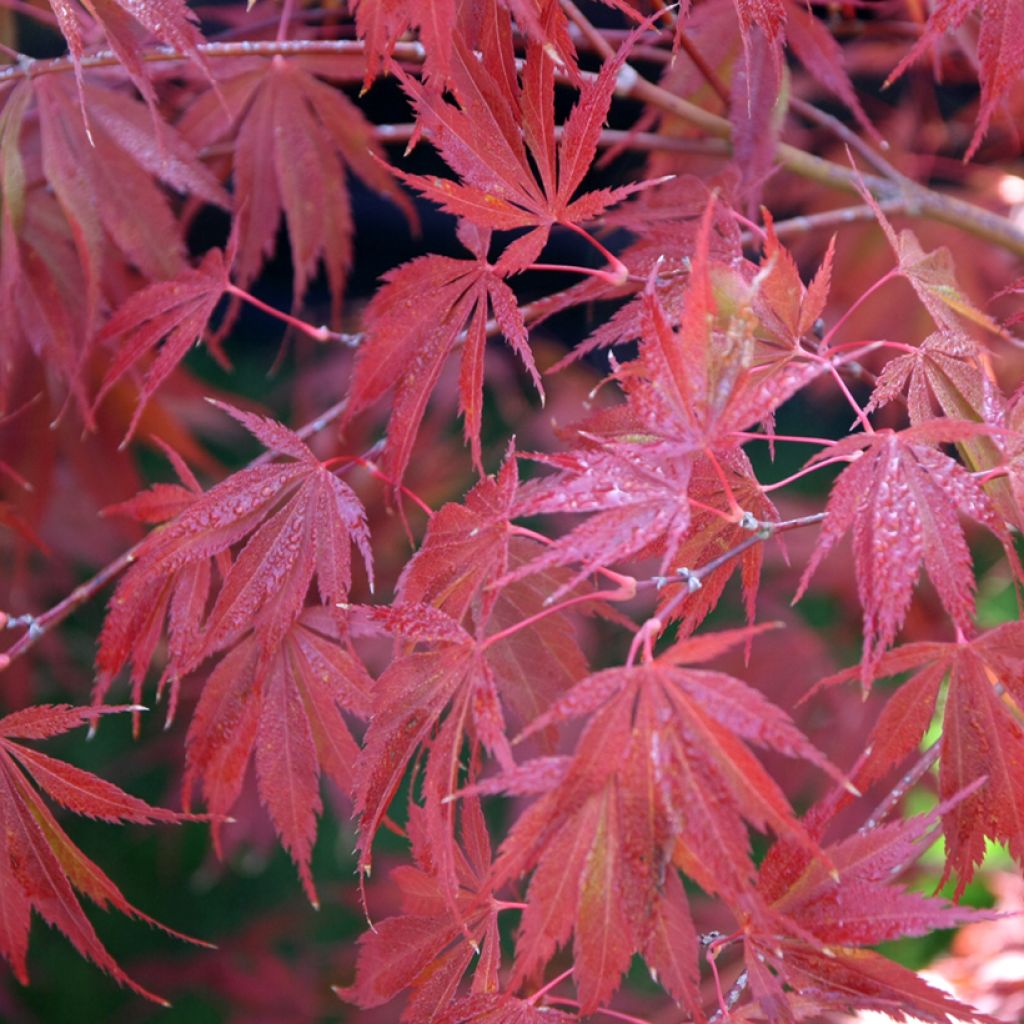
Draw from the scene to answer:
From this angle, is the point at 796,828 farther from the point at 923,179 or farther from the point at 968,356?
the point at 923,179

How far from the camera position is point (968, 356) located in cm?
57

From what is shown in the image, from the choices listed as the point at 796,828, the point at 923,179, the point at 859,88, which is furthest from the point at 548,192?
the point at 859,88

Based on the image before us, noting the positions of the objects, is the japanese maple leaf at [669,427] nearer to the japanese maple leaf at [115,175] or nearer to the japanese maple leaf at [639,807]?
the japanese maple leaf at [639,807]

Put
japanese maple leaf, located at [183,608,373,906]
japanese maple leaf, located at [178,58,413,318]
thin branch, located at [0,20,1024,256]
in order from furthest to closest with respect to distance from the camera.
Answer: japanese maple leaf, located at [178,58,413,318] < thin branch, located at [0,20,1024,256] < japanese maple leaf, located at [183,608,373,906]

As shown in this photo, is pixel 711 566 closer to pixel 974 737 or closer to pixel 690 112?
pixel 974 737

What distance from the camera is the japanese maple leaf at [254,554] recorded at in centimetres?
59

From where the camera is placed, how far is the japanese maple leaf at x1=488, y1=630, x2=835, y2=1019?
1.36ft

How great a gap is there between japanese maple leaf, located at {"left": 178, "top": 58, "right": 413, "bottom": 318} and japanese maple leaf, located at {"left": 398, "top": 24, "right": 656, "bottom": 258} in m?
0.30

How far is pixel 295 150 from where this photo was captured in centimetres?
88

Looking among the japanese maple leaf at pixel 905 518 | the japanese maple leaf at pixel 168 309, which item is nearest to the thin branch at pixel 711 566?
the japanese maple leaf at pixel 905 518

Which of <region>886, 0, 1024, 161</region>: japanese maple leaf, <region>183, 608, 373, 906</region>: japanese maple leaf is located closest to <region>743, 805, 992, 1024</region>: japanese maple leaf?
<region>183, 608, 373, 906</region>: japanese maple leaf

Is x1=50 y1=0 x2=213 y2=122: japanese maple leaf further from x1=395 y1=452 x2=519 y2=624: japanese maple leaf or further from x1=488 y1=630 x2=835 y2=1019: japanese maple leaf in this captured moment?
x1=488 y1=630 x2=835 y2=1019: japanese maple leaf

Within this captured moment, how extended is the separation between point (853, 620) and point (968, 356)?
2.41ft

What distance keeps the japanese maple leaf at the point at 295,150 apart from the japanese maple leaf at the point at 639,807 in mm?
564
